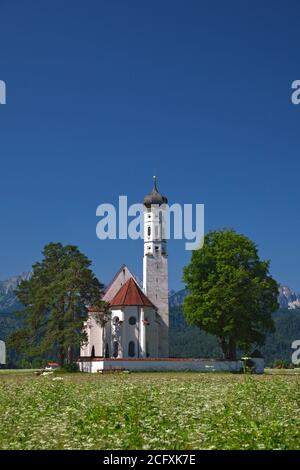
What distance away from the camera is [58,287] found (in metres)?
63.9

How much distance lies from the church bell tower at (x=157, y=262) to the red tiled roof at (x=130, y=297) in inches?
124

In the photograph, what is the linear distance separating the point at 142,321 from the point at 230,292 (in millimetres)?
16146

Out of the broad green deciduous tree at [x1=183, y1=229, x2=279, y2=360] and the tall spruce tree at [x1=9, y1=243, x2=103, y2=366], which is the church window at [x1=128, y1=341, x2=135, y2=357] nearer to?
the tall spruce tree at [x1=9, y1=243, x2=103, y2=366]

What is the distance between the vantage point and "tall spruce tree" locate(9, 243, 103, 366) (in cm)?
6284

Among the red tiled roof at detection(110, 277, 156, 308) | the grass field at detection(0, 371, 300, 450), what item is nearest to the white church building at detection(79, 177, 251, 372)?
the red tiled roof at detection(110, 277, 156, 308)

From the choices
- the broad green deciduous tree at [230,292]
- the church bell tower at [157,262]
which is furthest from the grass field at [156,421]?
the church bell tower at [157,262]

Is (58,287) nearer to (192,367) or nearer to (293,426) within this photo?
(192,367)

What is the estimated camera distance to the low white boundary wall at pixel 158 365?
63.6m

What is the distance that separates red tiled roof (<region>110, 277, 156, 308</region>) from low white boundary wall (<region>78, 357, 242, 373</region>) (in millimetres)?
11290

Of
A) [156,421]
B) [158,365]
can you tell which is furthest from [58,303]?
[156,421]

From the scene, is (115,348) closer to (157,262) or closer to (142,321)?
(142,321)
